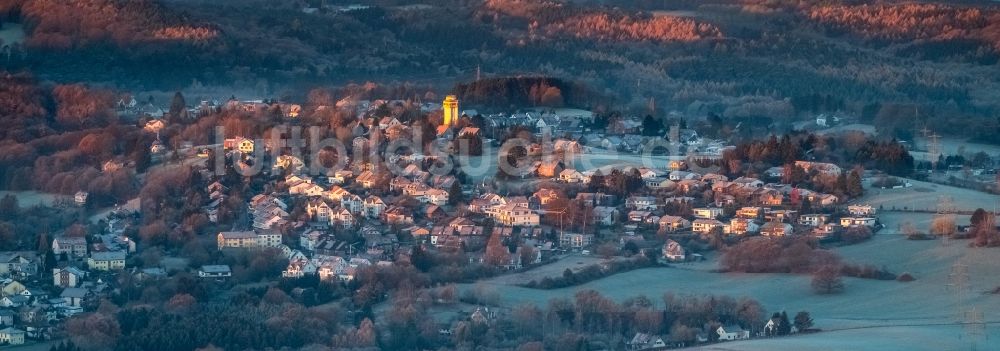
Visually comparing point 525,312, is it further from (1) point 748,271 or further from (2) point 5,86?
(2) point 5,86

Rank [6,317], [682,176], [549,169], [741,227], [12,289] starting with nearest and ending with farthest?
[6,317]
[12,289]
[741,227]
[682,176]
[549,169]

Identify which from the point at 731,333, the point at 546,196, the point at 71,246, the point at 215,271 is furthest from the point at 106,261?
the point at 731,333

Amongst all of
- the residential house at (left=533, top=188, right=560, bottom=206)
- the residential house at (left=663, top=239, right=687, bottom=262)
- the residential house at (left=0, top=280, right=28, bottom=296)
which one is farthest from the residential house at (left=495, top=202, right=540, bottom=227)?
the residential house at (left=0, top=280, right=28, bottom=296)

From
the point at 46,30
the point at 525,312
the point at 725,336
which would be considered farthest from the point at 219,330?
the point at 46,30

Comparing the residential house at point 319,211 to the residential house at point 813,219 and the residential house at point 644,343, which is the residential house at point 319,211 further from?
the residential house at point 644,343

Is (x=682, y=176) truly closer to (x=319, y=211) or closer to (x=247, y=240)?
(x=319, y=211)

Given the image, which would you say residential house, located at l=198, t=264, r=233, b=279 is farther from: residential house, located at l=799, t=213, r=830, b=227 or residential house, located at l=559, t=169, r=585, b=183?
residential house, located at l=799, t=213, r=830, b=227
